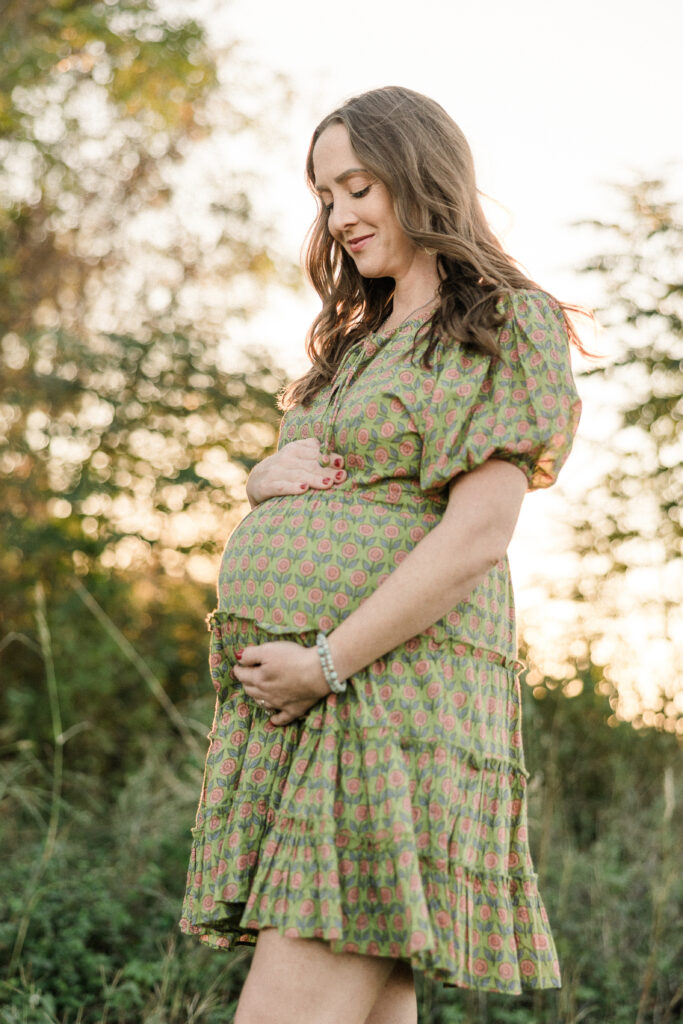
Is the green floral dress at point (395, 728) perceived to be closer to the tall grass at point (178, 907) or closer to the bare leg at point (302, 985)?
the bare leg at point (302, 985)

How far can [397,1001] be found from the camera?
190cm

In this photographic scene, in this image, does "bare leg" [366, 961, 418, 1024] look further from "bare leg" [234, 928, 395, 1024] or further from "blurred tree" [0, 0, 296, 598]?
"blurred tree" [0, 0, 296, 598]

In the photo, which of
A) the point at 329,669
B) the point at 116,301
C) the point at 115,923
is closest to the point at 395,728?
the point at 329,669

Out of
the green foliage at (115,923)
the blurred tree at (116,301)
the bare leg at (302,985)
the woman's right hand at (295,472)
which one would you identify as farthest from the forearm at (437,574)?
the blurred tree at (116,301)

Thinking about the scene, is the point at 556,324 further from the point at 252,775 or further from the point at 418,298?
the point at 252,775

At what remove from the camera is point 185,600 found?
571cm

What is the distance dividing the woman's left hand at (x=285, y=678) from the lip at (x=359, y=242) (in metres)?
0.74

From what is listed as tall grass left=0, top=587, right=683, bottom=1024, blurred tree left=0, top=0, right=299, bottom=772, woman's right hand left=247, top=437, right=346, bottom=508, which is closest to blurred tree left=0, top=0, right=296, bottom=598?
blurred tree left=0, top=0, right=299, bottom=772

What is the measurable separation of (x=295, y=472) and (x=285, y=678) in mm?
402

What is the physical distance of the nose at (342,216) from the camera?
6.40 ft

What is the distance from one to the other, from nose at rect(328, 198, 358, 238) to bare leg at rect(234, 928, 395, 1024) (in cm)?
119

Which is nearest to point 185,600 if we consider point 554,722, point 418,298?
point 554,722

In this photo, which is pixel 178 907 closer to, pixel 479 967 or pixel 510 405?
pixel 479 967

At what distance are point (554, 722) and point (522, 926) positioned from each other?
307 centimetres
